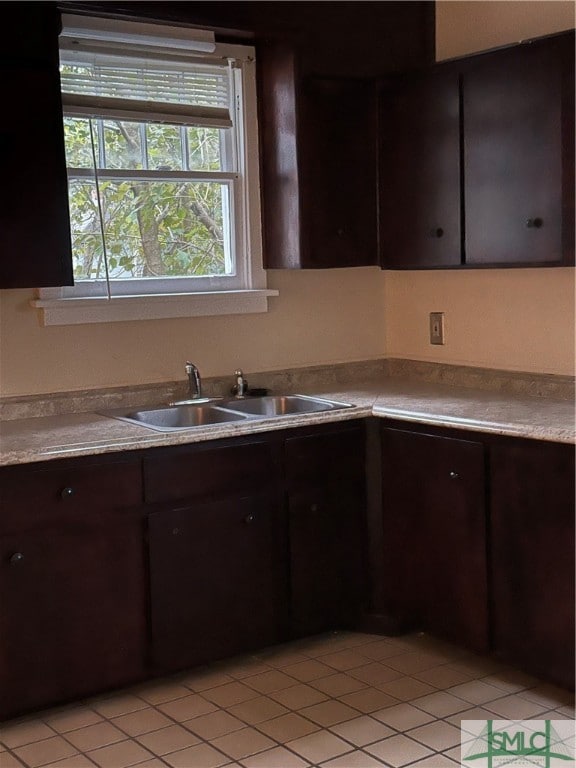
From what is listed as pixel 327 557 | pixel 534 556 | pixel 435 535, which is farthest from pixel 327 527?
pixel 534 556

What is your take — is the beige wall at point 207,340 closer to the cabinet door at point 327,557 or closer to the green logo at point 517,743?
the cabinet door at point 327,557

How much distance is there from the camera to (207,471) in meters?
3.23

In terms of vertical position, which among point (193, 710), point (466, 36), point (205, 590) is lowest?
point (193, 710)

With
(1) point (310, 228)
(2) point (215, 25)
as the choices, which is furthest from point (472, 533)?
(2) point (215, 25)

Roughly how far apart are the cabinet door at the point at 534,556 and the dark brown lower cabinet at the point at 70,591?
111 cm

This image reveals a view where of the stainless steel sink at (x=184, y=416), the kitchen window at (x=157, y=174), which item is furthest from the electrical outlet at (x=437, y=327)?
the stainless steel sink at (x=184, y=416)

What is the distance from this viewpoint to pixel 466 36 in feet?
12.8

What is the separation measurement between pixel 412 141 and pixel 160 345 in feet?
3.92

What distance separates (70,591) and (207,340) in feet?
4.04

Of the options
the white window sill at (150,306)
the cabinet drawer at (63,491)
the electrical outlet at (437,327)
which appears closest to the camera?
the cabinet drawer at (63,491)

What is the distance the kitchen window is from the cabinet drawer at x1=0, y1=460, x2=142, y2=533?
741 millimetres

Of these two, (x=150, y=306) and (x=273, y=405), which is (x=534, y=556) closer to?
(x=273, y=405)

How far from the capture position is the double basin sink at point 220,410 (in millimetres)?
3586

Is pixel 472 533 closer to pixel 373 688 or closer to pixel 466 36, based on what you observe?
pixel 373 688
